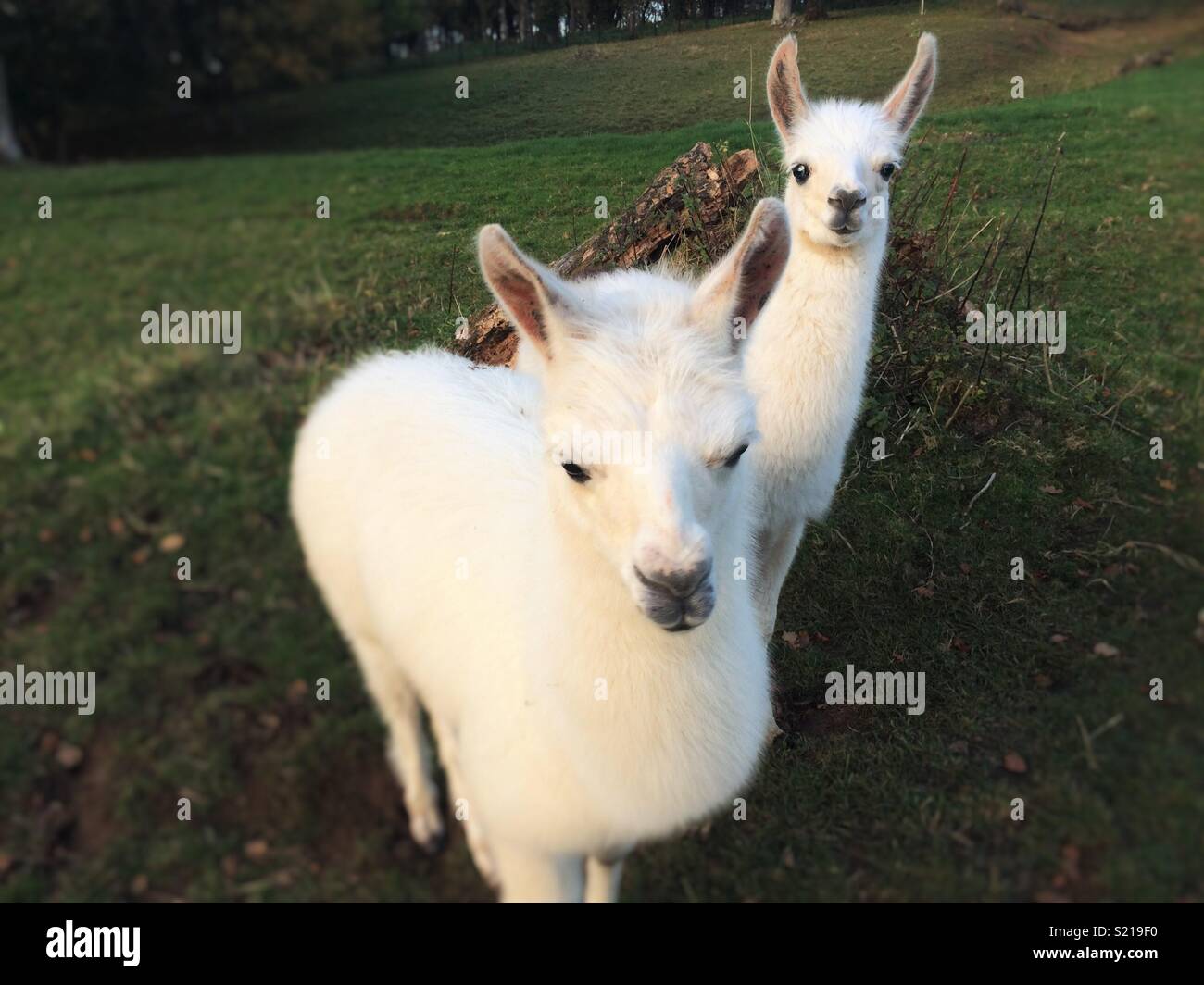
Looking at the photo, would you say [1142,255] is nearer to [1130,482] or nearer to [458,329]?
[1130,482]

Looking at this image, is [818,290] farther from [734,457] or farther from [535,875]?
[535,875]

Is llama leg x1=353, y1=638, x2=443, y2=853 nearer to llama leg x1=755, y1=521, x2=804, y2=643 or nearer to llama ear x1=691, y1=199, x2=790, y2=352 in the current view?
llama leg x1=755, y1=521, x2=804, y2=643

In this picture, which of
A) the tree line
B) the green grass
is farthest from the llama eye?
the tree line

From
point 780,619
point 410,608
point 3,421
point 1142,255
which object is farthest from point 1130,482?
point 3,421

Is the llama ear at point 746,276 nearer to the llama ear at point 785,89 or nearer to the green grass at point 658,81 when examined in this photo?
the llama ear at point 785,89

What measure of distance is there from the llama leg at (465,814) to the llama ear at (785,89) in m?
2.55

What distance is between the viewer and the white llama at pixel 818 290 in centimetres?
255

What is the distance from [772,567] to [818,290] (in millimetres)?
1130

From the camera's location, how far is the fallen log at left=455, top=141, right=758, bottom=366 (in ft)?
A: 9.62

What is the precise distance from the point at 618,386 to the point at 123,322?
2292 millimetres

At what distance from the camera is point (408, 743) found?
289 centimetres

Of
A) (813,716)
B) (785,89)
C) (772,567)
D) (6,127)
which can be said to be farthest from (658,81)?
(813,716)

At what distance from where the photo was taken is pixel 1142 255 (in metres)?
3.35
